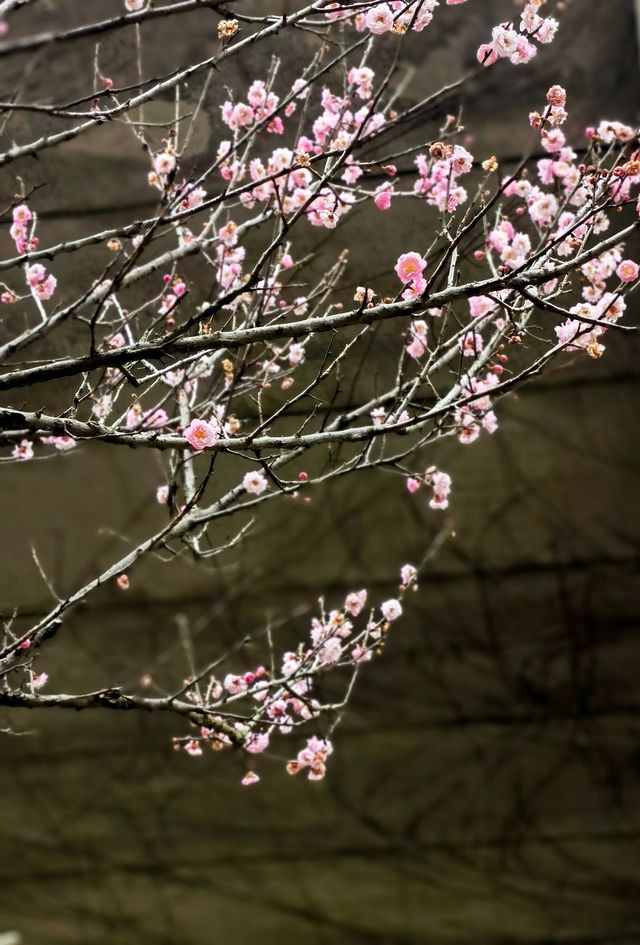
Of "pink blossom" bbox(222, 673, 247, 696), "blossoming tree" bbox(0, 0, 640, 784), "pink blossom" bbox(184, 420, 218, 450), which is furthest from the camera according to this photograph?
"pink blossom" bbox(222, 673, 247, 696)

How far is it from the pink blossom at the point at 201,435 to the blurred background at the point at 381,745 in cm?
228

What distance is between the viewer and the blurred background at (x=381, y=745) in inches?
171

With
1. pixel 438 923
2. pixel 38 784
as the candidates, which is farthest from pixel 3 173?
pixel 438 923

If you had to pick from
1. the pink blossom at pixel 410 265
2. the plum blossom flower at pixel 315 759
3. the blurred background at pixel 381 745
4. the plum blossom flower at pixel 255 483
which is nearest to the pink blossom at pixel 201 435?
the plum blossom flower at pixel 255 483

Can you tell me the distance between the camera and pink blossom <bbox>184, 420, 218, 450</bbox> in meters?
2.03

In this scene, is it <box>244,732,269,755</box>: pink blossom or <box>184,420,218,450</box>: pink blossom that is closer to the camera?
<box>184,420,218,450</box>: pink blossom

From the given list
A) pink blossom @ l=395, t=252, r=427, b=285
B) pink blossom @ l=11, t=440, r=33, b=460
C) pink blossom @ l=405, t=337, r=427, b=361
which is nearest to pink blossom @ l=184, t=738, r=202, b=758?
pink blossom @ l=11, t=440, r=33, b=460

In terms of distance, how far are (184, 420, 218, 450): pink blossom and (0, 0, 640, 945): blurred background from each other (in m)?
2.28

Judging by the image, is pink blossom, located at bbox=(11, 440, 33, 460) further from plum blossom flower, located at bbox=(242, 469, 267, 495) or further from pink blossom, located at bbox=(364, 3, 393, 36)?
pink blossom, located at bbox=(364, 3, 393, 36)

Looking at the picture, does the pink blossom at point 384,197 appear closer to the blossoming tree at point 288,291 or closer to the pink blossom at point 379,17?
the blossoming tree at point 288,291

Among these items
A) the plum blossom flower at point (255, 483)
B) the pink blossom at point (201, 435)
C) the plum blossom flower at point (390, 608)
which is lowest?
the plum blossom flower at point (390, 608)

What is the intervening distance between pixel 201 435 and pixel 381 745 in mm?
2742

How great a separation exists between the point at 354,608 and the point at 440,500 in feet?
1.38

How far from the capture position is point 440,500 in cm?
279
